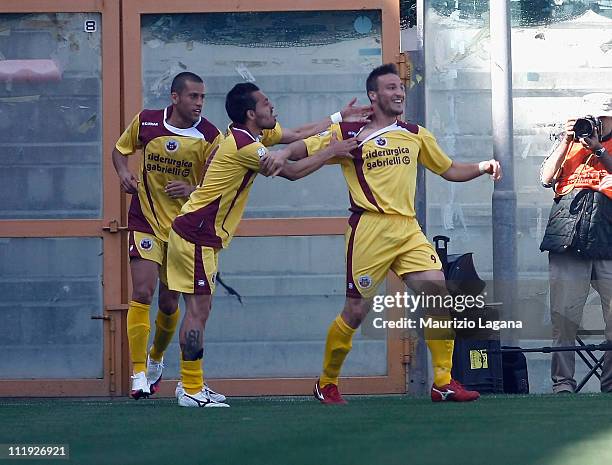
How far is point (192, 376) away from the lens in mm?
8031

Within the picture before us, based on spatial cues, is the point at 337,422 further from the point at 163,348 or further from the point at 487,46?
the point at 487,46

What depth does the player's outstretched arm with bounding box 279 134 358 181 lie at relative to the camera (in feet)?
25.9

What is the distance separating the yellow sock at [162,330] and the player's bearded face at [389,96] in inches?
75.8

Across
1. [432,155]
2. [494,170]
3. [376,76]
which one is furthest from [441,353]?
[376,76]

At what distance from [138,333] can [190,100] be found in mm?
1527

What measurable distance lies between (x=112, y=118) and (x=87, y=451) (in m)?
5.25

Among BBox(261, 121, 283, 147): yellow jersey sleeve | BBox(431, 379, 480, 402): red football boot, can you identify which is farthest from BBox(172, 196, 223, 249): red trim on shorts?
BBox(431, 379, 480, 402): red football boot

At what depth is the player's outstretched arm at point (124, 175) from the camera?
337 inches

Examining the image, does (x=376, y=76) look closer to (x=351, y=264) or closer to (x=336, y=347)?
(x=351, y=264)

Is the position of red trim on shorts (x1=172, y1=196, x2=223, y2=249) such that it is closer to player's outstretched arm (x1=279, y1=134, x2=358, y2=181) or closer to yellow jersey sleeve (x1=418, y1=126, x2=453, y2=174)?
player's outstretched arm (x1=279, y1=134, x2=358, y2=181)

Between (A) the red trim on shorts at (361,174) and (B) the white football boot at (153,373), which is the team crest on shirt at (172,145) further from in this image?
(B) the white football boot at (153,373)

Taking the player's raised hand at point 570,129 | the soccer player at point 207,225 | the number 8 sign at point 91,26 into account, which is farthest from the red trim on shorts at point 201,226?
the number 8 sign at point 91,26

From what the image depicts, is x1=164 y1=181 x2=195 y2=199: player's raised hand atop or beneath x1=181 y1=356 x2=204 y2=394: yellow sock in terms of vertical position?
atop

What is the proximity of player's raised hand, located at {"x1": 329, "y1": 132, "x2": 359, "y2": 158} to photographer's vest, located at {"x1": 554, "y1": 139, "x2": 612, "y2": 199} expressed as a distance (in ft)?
6.74
